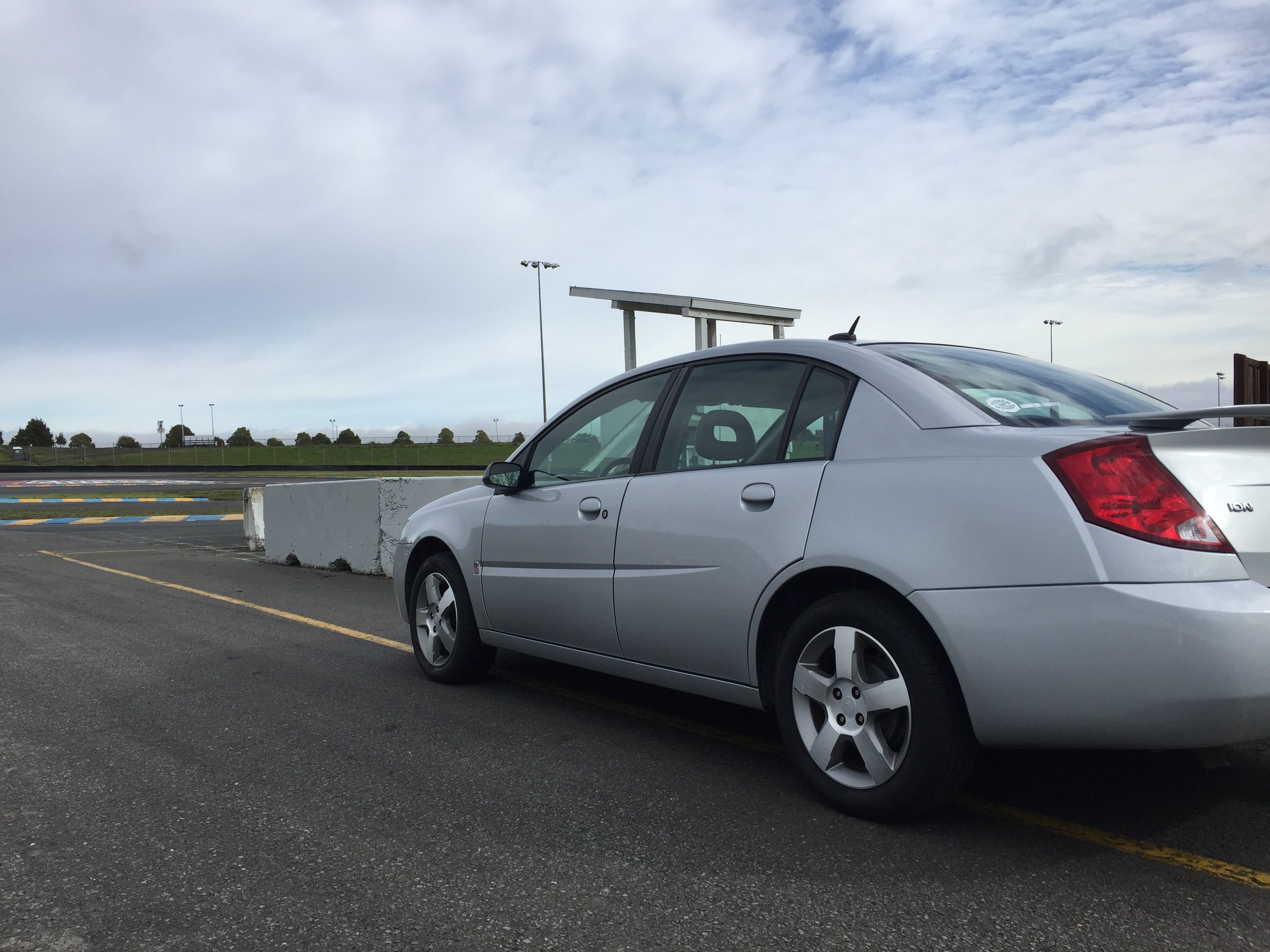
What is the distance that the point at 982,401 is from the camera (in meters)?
3.25

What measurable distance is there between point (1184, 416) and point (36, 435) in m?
137

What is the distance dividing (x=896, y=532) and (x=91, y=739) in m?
3.48

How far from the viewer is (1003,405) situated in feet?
10.7

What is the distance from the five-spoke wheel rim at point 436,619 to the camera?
16.9ft

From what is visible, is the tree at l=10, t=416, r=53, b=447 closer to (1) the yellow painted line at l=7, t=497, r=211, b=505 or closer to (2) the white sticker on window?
(1) the yellow painted line at l=7, t=497, r=211, b=505

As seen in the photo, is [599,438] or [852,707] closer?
[852,707]

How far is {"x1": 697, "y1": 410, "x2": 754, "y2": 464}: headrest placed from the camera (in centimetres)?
371

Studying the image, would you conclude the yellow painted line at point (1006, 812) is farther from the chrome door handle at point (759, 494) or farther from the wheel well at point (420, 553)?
the chrome door handle at point (759, 494)

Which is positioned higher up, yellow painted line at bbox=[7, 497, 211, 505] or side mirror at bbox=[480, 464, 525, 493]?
side mirror at bbox=[480, 464, 525, 493]

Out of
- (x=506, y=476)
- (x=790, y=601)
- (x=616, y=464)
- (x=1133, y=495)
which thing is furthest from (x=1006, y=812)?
(x=506, y=476)

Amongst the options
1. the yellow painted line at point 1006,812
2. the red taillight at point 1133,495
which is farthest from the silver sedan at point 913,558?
the yellow painted line at point 1006,812

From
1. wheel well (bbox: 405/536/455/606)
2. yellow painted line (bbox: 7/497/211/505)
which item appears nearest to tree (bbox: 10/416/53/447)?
yellow painted line (bbox: 7/497/211/505)

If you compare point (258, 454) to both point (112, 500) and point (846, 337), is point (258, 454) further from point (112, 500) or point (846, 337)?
point (846, 337)

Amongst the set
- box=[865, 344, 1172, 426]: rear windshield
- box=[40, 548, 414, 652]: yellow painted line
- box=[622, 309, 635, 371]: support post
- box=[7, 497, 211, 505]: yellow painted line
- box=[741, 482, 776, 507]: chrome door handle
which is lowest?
box=[40, 548, 414, 652]: yellow painted line
